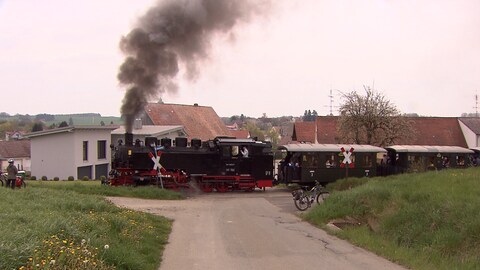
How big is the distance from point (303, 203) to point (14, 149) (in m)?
64.4

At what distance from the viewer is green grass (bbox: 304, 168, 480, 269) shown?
10.6 metres

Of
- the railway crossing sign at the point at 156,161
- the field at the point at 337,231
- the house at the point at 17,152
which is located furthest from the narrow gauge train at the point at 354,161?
the house at the point at 17,152

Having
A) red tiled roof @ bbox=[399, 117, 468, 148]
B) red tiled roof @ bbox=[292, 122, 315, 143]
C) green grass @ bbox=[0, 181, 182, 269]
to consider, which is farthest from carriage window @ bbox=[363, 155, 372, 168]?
red tiled roof @ bbox=[292, 122, 315, 143]

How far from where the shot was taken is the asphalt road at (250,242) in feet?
33.0

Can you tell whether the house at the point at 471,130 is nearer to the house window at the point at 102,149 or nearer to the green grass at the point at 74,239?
the house window at the point at 102,149

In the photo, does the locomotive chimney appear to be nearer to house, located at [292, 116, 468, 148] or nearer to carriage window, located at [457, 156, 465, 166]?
carriage window, located at [457, 156, 465, 166]

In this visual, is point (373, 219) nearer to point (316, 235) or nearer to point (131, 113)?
point (316, 235)

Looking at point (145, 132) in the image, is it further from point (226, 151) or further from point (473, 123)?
point (473, 123)

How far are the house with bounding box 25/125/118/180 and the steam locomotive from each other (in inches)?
408

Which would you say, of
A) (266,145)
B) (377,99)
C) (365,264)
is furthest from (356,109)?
(365,264)

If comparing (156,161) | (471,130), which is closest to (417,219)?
(156,161)

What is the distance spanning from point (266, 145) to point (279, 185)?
4.81m

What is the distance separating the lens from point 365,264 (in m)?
10.2

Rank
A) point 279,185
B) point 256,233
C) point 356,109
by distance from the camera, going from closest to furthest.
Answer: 1. point 256,233
2. point 279,185
3. point 356,109
